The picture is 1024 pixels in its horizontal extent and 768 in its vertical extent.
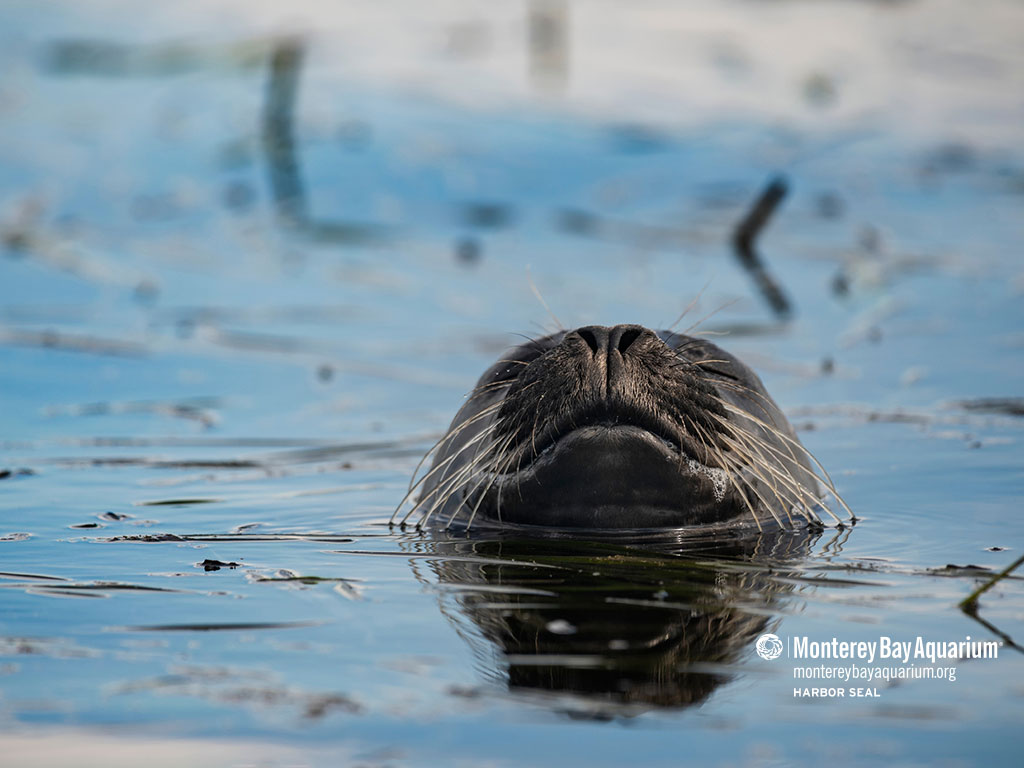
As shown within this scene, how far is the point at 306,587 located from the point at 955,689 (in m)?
2.03

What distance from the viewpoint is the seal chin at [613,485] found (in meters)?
5.14

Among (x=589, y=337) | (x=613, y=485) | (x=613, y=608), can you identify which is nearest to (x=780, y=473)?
(x=613, y=485)

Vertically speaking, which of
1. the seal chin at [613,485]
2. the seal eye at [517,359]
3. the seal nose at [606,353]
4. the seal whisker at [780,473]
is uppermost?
the seal eye at [517,359]

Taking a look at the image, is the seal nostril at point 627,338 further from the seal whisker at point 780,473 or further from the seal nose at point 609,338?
the seal whisker at point 780,473

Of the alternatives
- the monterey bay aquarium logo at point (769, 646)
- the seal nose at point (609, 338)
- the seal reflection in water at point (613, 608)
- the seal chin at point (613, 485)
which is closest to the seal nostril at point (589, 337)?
the seal nose at point (609, 338)

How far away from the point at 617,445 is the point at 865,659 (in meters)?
1.51

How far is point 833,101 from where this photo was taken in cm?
2173

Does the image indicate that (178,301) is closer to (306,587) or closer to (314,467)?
(314,467)

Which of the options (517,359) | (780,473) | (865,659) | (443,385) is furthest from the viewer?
(443,385)

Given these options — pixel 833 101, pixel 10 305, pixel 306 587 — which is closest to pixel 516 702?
pixel 306 587

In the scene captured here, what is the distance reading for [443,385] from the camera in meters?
10.5

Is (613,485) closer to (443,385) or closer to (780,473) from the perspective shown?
(780,473)

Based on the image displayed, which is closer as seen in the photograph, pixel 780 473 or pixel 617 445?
pixel 617 445

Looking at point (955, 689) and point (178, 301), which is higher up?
point (178, 301)
